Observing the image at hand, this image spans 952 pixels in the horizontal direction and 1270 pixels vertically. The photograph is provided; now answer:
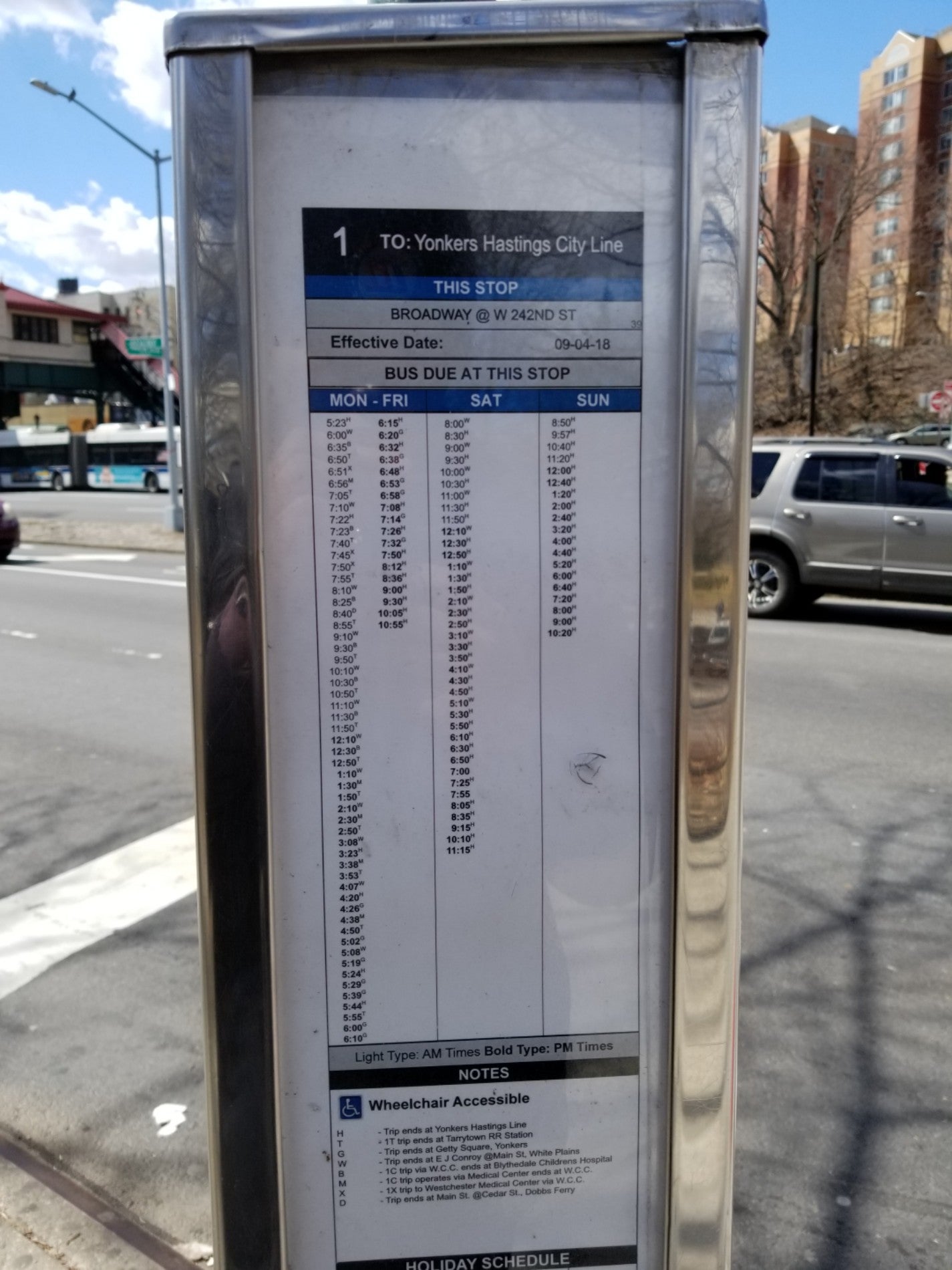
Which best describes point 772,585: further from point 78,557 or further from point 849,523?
point 78,557

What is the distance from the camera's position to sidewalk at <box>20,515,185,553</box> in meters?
19.9

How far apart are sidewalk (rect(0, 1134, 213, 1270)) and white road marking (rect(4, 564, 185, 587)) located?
38.0 feet

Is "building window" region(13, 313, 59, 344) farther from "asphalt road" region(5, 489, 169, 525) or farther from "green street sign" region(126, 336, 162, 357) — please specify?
"green street sign" region(126, 336, 162, 357)

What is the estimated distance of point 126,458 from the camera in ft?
138

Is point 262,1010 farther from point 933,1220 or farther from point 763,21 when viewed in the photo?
point 933,1220

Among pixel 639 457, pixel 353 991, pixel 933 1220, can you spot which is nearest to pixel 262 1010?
pixel 353 991

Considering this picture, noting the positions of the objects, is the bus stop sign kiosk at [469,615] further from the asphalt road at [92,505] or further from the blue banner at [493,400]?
the asphalt road at [92,505]

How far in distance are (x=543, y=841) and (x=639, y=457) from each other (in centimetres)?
62

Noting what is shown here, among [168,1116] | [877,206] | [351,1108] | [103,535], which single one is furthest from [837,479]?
[877,206]

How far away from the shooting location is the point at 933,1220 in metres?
2.72

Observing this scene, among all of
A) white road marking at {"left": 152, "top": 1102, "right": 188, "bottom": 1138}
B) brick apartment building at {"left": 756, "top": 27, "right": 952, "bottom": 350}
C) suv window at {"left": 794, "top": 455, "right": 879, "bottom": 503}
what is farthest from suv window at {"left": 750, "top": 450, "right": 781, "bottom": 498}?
brick apartment building at {"left": 756, "top": 27, "right": 952, "bottom": 350}

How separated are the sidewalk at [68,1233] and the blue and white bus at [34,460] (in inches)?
1764

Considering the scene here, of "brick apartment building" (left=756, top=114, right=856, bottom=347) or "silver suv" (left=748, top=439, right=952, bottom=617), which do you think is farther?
"brick apartment building" (left=756, top=114, right=856, bottom=347)

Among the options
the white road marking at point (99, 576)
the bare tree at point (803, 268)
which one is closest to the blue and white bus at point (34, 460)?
the bare tree at point (803, 268)
